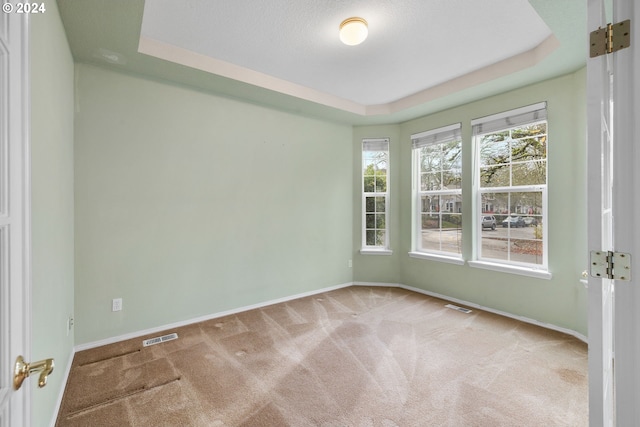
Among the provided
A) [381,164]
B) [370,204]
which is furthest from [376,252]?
[381,164]

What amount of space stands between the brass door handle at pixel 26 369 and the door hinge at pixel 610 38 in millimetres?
1935

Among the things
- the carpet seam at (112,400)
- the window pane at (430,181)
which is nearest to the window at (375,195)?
the window pane at (430,181)

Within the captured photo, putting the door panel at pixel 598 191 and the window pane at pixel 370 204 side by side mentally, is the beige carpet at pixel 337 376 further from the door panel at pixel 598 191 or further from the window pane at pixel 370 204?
the window pane at pixel 370 204

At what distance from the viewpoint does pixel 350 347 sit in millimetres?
2648

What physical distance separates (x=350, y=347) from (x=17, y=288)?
7.92ft

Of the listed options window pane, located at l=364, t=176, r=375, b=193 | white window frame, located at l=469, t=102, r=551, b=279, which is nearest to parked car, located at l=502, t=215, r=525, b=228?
white window frame, located at l=469, t=102, r=551, b=279

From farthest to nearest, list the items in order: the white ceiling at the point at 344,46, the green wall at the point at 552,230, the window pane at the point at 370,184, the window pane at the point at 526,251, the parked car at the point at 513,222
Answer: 1. the window pane at the point at 370,184
2. the parked car at the point at 513,222
3. the window pane at the point at 526,251
4. the green wall at the point at 552,230
5. the white ceiling at the point at 344,46

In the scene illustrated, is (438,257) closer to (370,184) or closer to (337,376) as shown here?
(370,184)

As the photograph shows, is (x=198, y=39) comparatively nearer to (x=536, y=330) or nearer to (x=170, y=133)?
(x=170, y=133)

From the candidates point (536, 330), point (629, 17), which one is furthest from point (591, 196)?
point (536, 330)

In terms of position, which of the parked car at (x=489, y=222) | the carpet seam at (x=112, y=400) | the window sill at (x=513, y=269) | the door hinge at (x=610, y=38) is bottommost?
the carpet seam at (x=112, y=400)

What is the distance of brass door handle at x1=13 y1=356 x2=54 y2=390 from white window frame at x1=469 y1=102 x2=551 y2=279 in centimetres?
384

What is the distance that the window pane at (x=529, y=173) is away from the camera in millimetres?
3135

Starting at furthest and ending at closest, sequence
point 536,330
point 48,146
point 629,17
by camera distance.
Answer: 1. point 536,330
2. point 48,146
3. point 629,17
